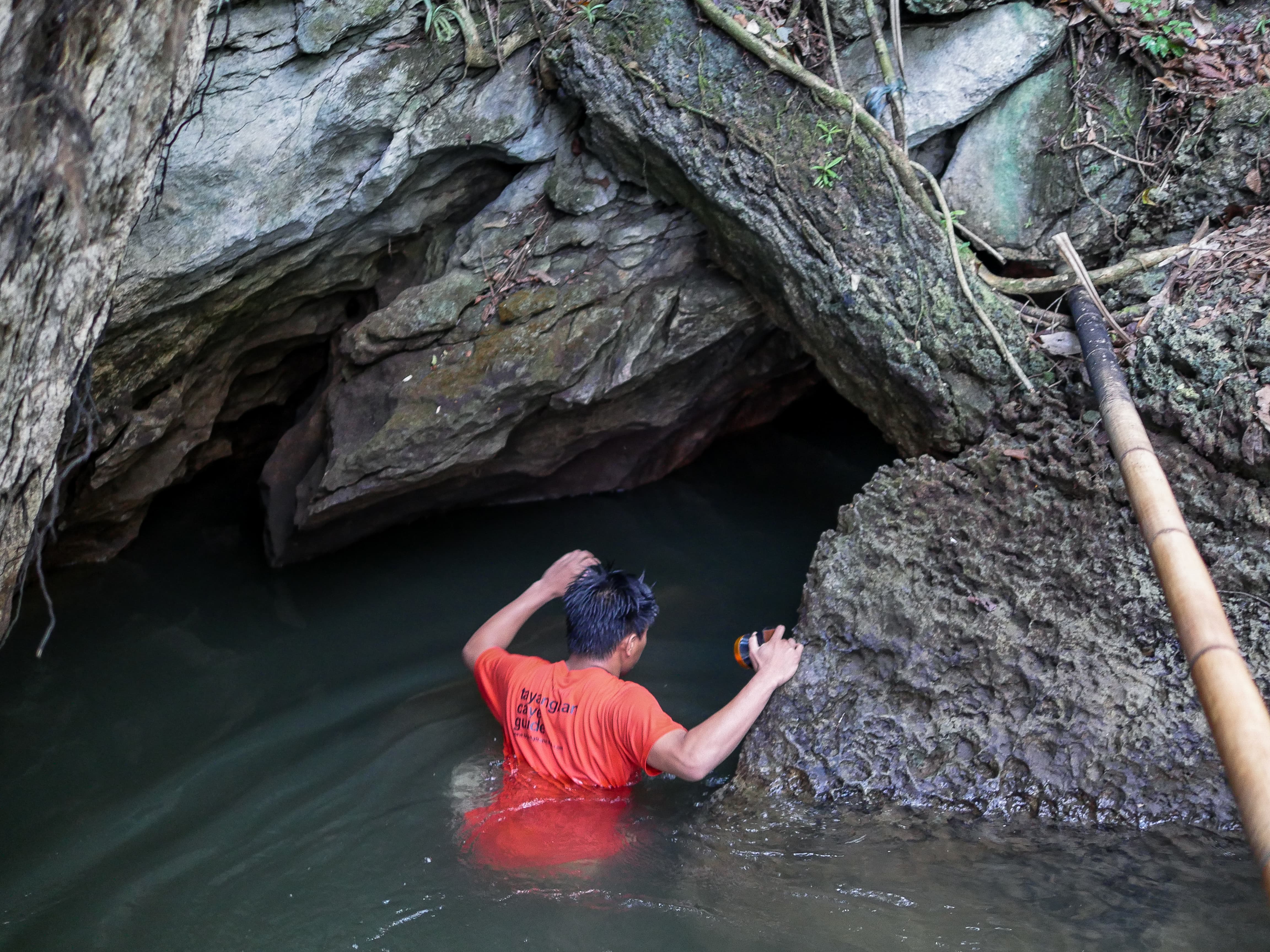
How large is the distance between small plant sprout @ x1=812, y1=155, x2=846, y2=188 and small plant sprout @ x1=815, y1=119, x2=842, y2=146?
3.0 inches

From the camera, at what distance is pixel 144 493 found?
5402mm

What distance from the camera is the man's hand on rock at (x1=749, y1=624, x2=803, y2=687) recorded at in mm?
3295

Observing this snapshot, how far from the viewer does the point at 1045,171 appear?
14.1 feet

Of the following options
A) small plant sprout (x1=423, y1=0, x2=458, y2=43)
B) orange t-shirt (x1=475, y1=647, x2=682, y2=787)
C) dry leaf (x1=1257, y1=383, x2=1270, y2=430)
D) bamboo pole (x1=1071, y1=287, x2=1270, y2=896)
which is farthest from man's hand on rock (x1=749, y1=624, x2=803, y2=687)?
small plant sprout (x1=423, y1=0, x2=458, y2=43)

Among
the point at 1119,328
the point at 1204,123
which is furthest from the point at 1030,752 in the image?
the point at 1204,123

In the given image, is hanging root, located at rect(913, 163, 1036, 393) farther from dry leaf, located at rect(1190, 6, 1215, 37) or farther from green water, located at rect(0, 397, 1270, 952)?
green water, located at rect(0, 397, 1270, 952)

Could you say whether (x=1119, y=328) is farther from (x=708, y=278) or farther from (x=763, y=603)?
(x=763, y=603)

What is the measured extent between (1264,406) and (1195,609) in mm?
1161

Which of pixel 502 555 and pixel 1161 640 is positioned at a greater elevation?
pixel 502 555

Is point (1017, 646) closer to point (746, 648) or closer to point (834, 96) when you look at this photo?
point (746, 648)

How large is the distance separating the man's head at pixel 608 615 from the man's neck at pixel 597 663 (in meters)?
0.01

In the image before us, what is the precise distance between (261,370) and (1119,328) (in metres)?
4.88

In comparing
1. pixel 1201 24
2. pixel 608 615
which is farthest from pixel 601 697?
pixel 1201 24

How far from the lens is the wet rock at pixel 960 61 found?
4.15 m
